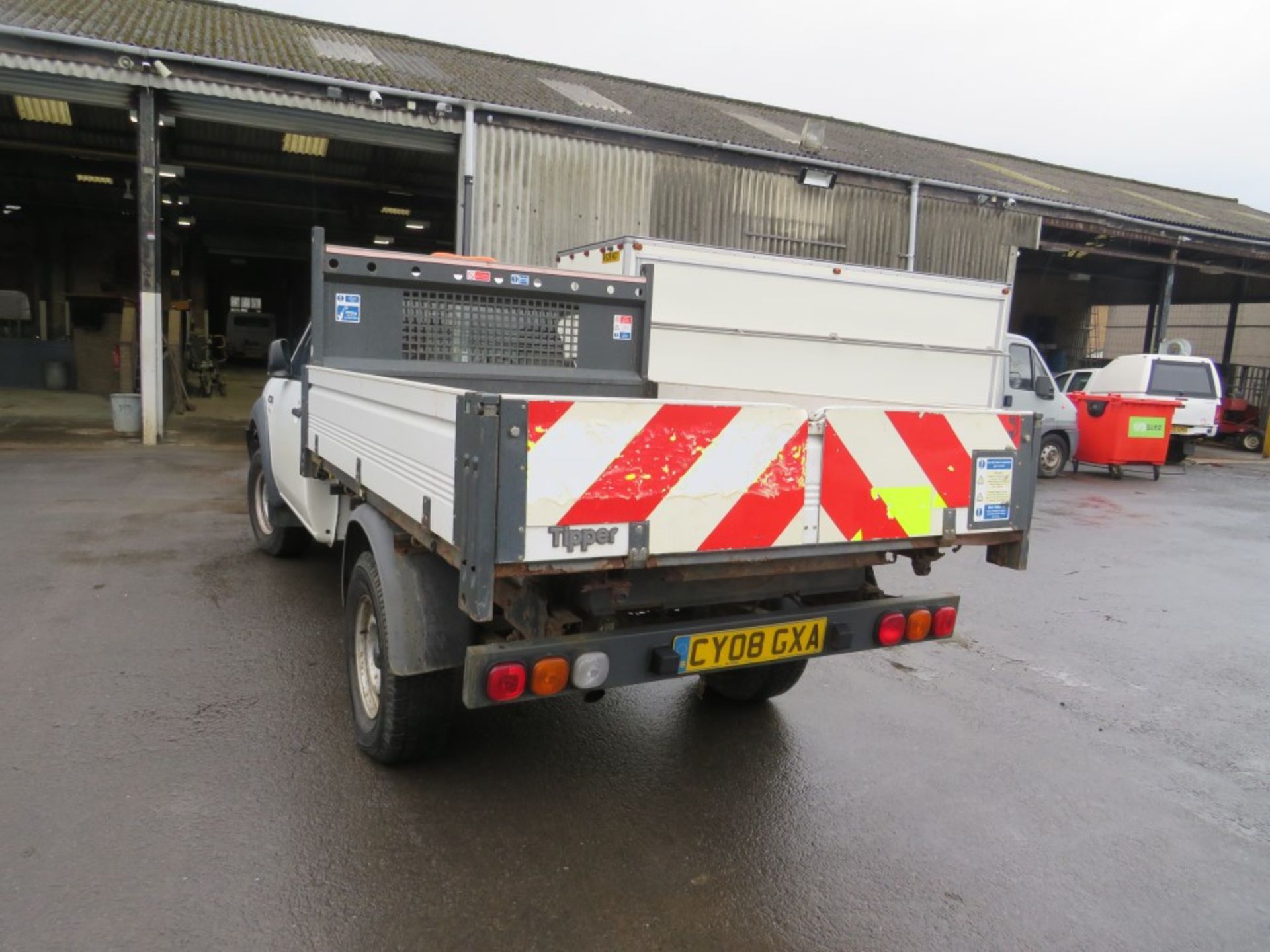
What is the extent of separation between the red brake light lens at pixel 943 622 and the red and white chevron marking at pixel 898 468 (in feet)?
1.53

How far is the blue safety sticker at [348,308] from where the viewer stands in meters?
4.56

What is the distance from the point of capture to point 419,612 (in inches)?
125

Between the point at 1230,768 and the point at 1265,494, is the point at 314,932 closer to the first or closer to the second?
the point at 1230,768

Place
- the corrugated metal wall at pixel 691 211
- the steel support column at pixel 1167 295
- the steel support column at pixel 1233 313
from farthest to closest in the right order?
the steel support column at pixel 1233 313 < the steel support column at pixel 1167 295 < the corrugated metal wall at pixel 691 211

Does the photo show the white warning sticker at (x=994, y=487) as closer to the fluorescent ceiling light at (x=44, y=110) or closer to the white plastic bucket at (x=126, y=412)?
the white plastic bucket at (x=126, y=412)

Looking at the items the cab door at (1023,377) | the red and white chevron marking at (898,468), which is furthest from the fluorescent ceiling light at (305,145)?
the red and white chevron marking at (898,468)

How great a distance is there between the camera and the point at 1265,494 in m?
14.2

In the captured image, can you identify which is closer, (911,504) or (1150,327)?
(911,504)

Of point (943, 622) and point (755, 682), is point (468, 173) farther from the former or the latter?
point (943, 622)

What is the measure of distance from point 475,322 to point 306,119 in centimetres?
1021

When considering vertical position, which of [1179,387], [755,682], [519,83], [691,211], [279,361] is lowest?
[755,682]

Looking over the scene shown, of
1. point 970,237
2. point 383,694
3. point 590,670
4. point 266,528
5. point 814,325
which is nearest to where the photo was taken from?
point 590,670

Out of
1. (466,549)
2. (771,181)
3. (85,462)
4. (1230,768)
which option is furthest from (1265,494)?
(85,462)

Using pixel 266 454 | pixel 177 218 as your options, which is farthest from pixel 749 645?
pixel 177 218
